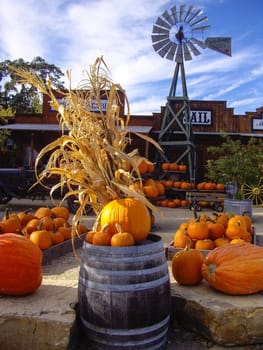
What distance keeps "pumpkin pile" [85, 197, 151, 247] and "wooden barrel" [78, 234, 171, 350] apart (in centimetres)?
13

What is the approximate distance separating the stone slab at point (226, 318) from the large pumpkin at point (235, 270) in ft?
0.28

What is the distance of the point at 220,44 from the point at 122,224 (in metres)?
14.2

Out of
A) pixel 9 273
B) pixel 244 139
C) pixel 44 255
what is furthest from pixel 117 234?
pixel 244 139

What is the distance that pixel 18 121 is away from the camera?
18422mm

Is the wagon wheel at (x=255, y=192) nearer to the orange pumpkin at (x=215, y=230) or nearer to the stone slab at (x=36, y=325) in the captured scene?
the orange pumpkin at (x=215, y=230)

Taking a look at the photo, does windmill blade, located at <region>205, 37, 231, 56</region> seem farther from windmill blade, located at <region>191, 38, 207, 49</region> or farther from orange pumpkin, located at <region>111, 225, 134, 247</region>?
orange pumpkin, located at <region>111, 225, 134, 247</region>

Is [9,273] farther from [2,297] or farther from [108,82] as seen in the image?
[108,82]

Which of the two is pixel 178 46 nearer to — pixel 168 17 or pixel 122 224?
pixel 168 17

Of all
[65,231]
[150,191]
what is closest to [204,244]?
[65,231]

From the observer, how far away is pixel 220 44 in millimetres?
15352

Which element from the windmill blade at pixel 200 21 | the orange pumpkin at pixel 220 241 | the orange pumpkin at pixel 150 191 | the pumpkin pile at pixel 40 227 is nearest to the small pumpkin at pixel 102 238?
the pumpkin pile at pixel 40 227

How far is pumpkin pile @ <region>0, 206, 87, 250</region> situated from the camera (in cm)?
496

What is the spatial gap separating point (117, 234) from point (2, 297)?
1152 millimetres

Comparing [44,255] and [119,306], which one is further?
[44,255]
